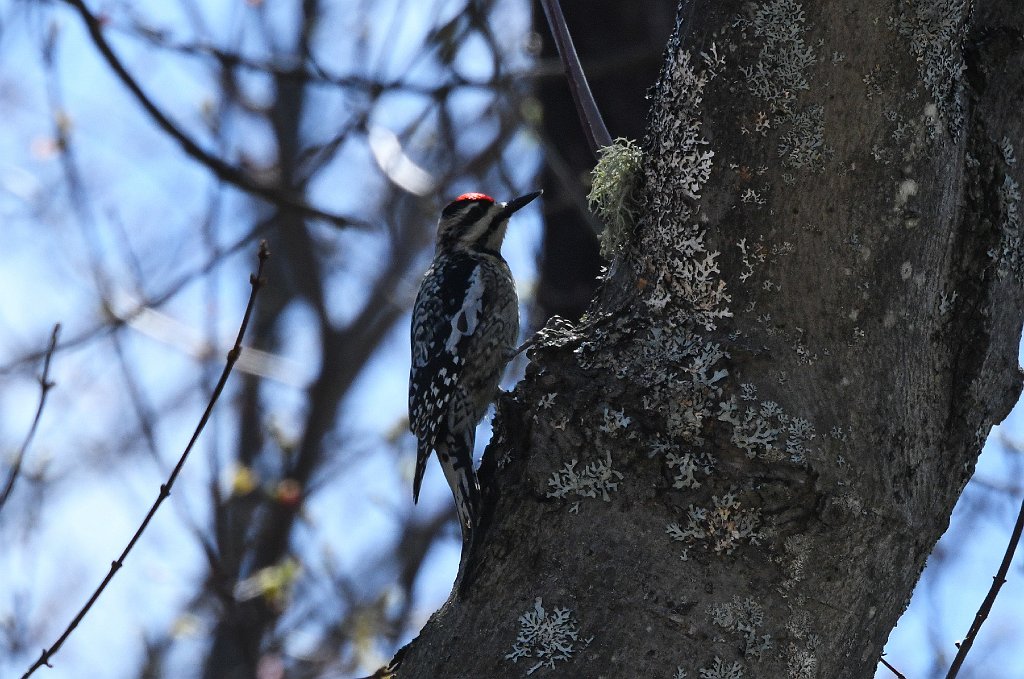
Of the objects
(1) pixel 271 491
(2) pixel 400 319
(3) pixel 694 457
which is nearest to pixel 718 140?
(3) pixel 694 457

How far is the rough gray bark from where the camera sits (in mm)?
1914

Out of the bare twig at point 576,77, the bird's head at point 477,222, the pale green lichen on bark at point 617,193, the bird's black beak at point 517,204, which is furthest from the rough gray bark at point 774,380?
the bird's head at point 477,222

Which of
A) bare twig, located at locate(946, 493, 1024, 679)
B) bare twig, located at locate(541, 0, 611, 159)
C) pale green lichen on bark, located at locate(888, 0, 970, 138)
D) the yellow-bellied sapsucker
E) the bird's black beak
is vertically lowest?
bare twig, located at locate(946, 493, 1024, 679)

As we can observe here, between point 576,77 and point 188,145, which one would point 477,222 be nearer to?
point 188,145

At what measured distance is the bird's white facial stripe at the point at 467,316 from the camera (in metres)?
4.30

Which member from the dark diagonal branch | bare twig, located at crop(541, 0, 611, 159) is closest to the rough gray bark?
bare twig, located at crop(541, 0, 611, 159)

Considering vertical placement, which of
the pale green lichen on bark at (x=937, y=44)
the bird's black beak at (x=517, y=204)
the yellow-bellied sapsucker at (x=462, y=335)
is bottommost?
the pale green lichen on bark at (x=937, y=44)

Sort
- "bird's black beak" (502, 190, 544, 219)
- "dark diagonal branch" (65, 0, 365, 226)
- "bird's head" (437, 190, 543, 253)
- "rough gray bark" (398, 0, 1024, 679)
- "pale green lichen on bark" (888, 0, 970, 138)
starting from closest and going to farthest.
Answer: "rough gray bark" (398, 0, 1024, 679) → "pale green lichen on bark" (888, 0, 970, 138) → "dark diagonal branch" (65, 0, 365, 226) → "bird's black beak" (502, 190, 544, 219) → "bird's head" (437, 190, 543, 253)

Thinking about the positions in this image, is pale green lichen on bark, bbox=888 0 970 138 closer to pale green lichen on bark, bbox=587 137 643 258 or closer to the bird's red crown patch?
pale green lichen on bark, bbox=587 137 643 258

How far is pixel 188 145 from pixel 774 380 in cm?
245

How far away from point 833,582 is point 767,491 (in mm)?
194

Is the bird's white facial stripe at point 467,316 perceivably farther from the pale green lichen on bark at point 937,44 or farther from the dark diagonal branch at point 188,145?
the pale green lichen on bark at point 937,44

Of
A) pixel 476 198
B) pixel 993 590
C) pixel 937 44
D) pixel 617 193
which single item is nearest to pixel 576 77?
pixel 617 193

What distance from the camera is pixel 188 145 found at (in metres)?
3.73
